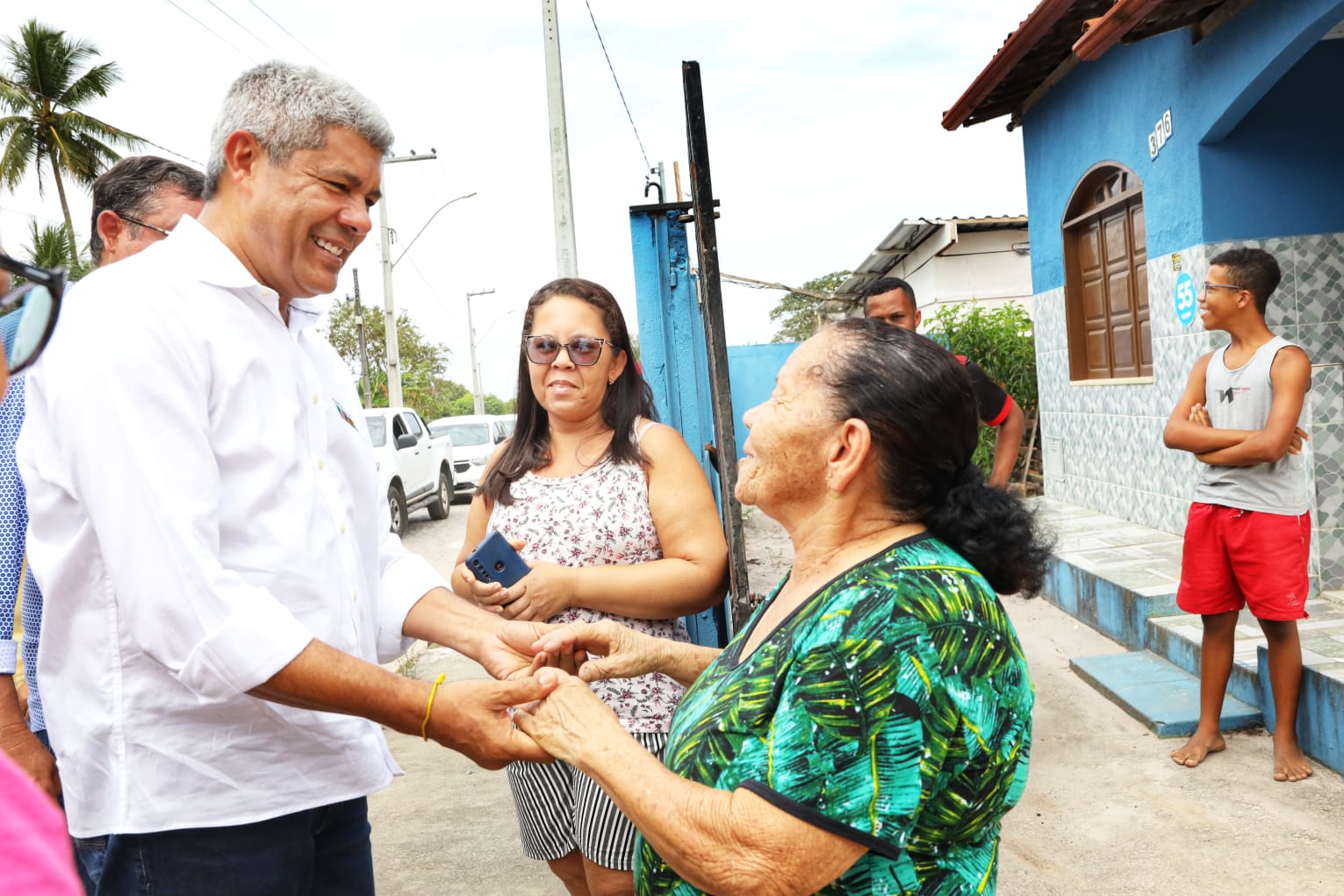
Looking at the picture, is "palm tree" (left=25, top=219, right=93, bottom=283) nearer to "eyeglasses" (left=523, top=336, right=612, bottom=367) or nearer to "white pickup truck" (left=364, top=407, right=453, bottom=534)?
"white pickup truck" (left=364, top=407, right=453, bottom=534)

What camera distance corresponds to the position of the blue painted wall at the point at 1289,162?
5812 millimetres

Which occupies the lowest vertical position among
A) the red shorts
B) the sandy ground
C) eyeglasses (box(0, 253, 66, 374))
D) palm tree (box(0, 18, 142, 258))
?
the sandy ground

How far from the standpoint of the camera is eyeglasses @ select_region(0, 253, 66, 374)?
948mm

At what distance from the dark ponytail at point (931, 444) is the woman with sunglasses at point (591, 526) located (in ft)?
3.30

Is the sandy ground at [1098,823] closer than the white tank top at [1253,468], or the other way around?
the sandy ground at [1098,823]

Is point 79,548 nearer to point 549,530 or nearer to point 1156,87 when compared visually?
point 549,530

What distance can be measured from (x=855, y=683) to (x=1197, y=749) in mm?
3478

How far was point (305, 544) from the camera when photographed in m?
1.72

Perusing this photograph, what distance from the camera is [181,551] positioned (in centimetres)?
150

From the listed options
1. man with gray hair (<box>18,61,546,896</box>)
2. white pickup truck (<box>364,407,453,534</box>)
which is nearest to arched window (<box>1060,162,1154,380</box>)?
man with gray hair (<box>18,61,546,896</box>)

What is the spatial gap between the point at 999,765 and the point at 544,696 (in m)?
0.76

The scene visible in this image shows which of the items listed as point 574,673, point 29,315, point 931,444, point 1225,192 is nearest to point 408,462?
point 1225,192

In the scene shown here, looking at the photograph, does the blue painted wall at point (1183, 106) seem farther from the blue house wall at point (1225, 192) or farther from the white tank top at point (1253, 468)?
the white tank top at point (1253, 468)

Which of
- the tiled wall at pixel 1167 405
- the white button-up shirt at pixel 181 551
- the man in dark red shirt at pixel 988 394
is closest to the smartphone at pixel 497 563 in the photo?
the white button-up shirt at pixel 181 551
